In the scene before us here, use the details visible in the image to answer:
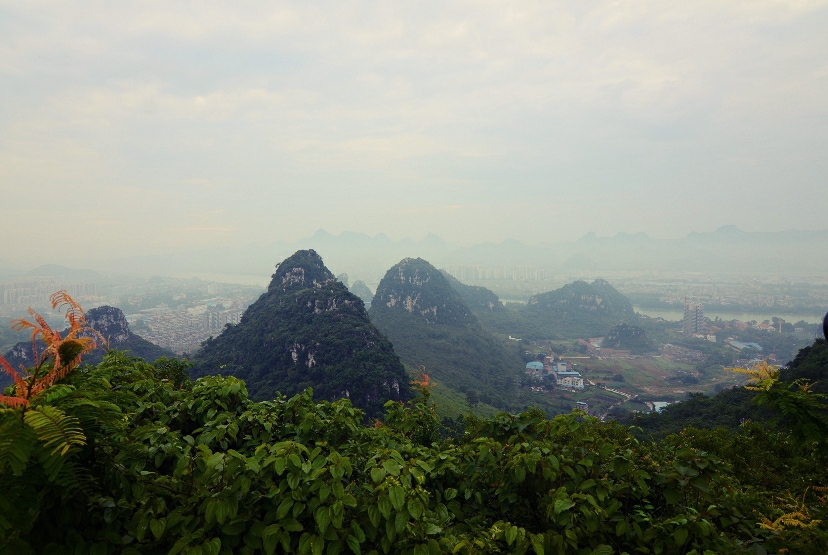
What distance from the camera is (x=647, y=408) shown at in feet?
134

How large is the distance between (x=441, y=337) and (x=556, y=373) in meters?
20.0

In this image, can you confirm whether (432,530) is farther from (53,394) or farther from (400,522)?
(53,394)

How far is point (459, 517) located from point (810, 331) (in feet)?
360

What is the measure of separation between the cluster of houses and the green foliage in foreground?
52291 millimetres

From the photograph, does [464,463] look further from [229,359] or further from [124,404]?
[229,359]

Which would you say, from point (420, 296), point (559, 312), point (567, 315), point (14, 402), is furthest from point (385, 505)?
point (559, 312)

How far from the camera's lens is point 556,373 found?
5450cm

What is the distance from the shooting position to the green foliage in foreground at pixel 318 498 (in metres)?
1.51

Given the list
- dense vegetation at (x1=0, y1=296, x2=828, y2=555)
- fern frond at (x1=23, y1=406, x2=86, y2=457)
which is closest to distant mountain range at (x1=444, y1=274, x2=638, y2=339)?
dense vegetation at (x1=0, y1=296, x2=828, y2=555)

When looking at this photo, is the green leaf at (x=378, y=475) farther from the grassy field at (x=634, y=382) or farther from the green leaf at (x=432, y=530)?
the grassy field at (x=634, y=382)

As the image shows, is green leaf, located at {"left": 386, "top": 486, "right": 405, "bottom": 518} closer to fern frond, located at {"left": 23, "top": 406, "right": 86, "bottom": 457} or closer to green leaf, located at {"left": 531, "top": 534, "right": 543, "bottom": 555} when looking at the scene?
green leaf, located at {"left": 531, "top": 534, "right": 543, "bottom": 555}

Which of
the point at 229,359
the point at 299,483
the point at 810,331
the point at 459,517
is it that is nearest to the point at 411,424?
the point at 459,517

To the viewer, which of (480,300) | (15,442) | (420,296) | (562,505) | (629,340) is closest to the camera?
(15,442)

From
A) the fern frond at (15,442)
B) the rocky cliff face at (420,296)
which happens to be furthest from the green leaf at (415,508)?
the rocky cliff face at (420,296)
